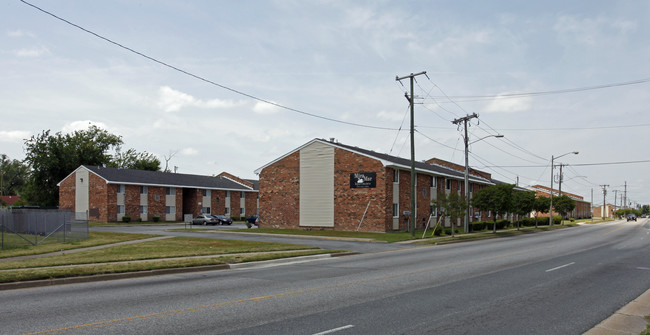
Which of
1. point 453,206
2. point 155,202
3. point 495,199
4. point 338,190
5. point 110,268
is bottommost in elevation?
point 155,202

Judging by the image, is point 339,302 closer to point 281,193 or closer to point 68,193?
point 281,193

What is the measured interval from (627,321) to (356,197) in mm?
30898

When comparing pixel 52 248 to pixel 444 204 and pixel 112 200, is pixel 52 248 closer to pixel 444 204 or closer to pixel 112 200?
pixel 444 204

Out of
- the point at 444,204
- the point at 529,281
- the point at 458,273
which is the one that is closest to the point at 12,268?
the point at 458,273

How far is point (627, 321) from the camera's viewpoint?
26.3 feet

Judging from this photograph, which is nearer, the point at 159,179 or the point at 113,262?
the point at 113,262

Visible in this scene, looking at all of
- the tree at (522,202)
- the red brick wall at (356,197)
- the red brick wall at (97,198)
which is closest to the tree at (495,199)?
the tree at (522,202)

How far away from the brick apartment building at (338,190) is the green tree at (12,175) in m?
95.4

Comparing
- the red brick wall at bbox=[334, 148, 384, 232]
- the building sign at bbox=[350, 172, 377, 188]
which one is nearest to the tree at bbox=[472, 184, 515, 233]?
the red brick wall at bbox=[334, 148, 384, 232]

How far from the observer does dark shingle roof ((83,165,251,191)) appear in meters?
56.9

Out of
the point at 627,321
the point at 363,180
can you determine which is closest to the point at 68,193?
the point at 363,180

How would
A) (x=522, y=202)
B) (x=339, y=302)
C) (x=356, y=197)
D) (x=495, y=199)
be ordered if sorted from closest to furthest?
1. (x=339, y=302)
2. (x=356, y=197)
3. (x=495, y=199)
4. (x=522, y=202)

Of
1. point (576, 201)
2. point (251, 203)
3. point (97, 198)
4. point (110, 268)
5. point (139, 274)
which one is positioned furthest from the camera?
point (576, 201)

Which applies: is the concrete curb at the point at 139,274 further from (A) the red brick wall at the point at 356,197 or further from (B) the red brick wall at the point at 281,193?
(B) the red brick wall at the point at 281,193
